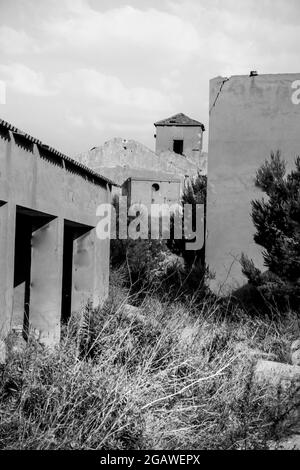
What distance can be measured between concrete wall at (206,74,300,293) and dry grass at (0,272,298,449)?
10.1 m

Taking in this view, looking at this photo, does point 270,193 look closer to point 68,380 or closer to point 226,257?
point 226,257

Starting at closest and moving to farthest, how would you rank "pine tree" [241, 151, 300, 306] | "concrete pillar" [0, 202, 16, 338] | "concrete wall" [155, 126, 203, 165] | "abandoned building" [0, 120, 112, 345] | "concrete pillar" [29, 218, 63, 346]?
"concrete pillar" [0, 202, 16, 338] → "abandoned building" [0, 120, 112, 345] → "concrete pillar" [29, 218, 63, 346] → "pine tree" [241, 151, 300, 306] → "concrete wall" [155, 126, 203, 165]

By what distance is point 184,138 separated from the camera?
151 feet

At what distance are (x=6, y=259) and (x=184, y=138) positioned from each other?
3801cm

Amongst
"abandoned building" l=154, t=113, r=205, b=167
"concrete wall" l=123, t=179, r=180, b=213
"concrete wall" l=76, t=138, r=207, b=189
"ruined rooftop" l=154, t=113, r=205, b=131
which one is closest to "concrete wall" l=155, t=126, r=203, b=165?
"abandoned building" l=154, t=113, r=205, b=167

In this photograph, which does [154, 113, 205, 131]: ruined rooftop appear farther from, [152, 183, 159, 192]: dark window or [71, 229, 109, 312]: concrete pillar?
[71, 229, 109, 312]: concrete pillar

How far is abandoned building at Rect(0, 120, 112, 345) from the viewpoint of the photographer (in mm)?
9266

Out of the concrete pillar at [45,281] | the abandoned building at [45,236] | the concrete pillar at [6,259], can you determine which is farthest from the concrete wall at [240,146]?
the concrete pillar at [6,259]

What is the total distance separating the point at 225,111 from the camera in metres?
18.1

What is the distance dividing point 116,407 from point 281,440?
2186 millimetres

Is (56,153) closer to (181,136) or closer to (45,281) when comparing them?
(45,281)

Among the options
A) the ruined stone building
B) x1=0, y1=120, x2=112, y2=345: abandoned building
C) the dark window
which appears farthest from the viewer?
the ruined stone building

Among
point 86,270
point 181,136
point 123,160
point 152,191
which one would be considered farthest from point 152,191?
point 86,270

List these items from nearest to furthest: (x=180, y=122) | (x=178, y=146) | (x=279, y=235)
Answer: (x=279, y=235) < (x=180, y=122) < (x=178, y=146)
